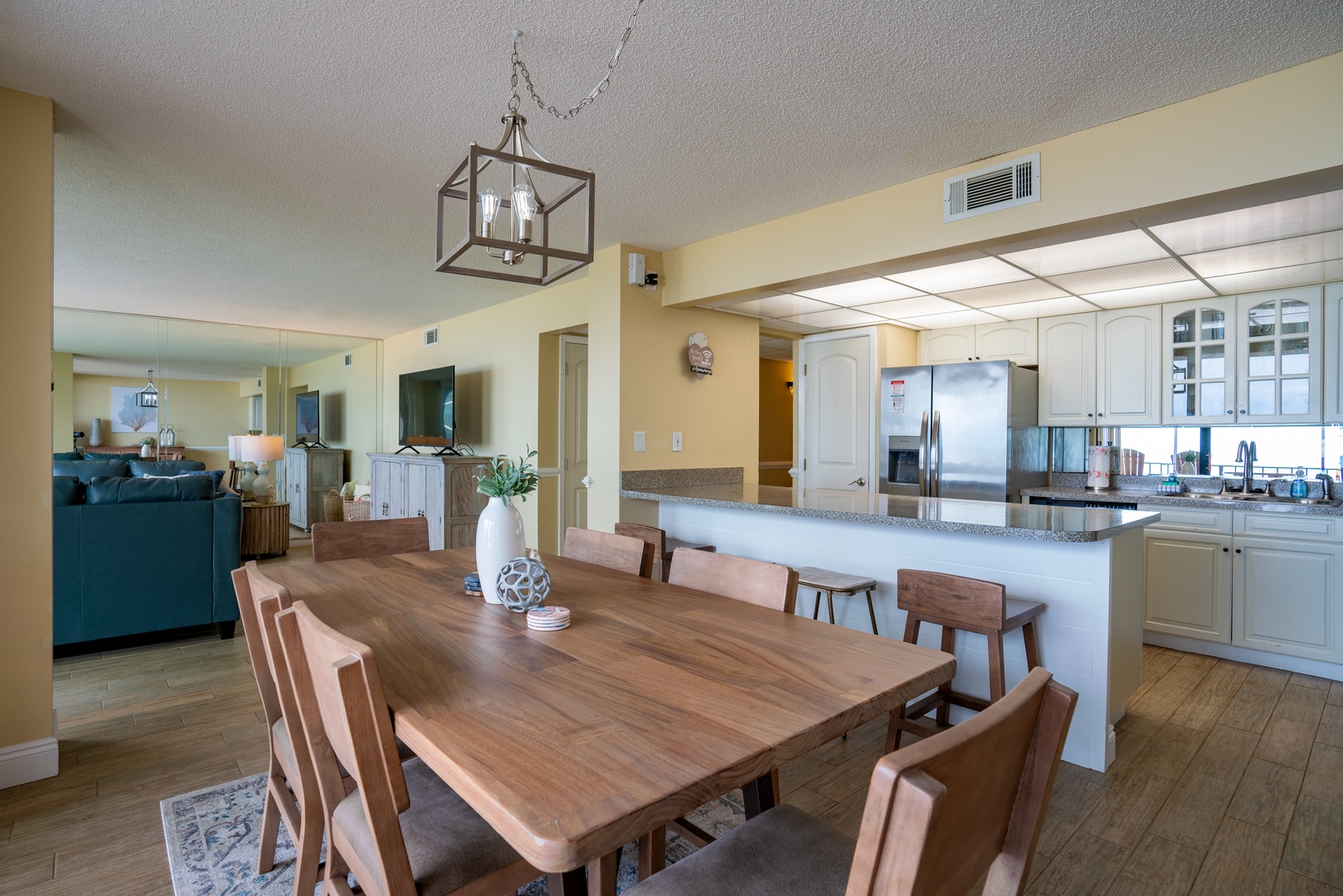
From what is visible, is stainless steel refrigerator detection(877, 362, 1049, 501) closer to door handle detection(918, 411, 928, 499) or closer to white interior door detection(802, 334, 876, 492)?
door handle detection(918, 411, 928, 499)

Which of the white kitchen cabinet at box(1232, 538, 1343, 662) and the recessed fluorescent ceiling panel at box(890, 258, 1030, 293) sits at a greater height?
the recessed fluorescent ceiling panel at box(890, 258, 1030, 293)

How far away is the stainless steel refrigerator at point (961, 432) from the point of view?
4.26 meters

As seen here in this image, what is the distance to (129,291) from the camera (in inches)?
210

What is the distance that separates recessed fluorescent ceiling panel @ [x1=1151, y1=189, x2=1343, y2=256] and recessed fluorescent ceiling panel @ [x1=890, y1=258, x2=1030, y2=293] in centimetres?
66

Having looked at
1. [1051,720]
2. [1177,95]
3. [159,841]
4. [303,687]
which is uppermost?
[1177,95]

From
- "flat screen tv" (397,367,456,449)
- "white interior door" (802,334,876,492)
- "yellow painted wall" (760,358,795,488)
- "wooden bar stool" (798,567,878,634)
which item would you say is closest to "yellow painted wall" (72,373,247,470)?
"flat screen tv" (397,367,456,449)

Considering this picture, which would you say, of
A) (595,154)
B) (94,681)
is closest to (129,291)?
(94,681)

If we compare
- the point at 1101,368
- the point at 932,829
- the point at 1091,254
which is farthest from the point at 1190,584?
the point at 932,829

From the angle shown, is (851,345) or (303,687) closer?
(303,687)

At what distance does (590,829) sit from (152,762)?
101 inches

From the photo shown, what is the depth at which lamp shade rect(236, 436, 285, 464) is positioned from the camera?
21.1 ft

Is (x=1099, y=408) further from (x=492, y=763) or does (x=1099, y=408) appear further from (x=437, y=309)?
(x=437, y=309)

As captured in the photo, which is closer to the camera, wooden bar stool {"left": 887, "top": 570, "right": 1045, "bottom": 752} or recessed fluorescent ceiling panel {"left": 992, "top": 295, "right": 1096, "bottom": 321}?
wooden bar stool {"left": 887, "top": 570, "right": 1045, "bottom": 752}

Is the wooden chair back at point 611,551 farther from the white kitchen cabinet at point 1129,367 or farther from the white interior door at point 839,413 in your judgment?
the white kitchen cabinet at point 1129,367
